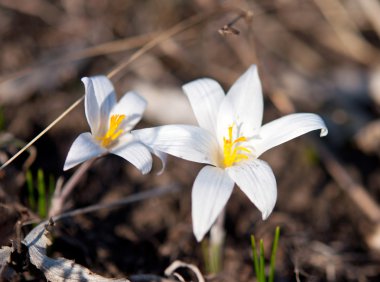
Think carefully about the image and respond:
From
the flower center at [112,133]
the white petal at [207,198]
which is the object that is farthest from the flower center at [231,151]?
the flower center at [112,133]

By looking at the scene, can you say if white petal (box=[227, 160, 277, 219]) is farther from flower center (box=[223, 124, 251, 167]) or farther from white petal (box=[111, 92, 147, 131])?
white petal (box=[111, 92, 147, 131])

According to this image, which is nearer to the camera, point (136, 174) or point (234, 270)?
point (234, 270)

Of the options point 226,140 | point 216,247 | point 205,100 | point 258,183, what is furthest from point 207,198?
point 216,247

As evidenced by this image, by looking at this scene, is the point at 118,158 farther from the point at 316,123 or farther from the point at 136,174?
the point at 316,123

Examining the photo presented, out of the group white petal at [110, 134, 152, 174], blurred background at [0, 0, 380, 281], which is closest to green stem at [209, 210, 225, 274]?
blurred background at [0, 0, 380, 281]

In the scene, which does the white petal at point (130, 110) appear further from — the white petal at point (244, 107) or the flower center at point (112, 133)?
the white petal at point (244, 107)

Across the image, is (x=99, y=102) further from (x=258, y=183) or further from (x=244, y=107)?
(x=258, y=183)

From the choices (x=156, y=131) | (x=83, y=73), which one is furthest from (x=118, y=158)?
(x=156, y=131)
